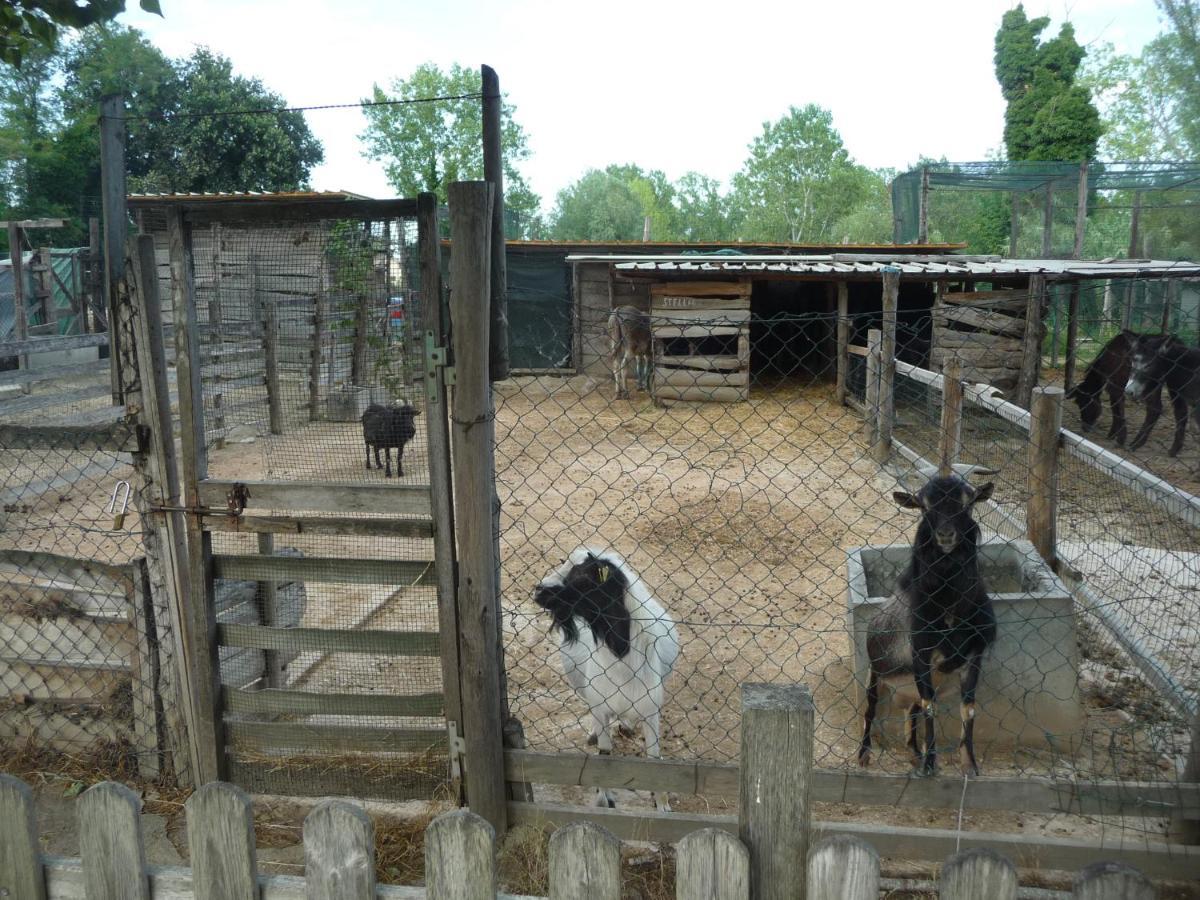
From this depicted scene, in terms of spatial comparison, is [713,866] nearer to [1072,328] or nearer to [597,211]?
[1072,328]

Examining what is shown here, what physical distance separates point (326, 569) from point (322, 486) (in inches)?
13.8

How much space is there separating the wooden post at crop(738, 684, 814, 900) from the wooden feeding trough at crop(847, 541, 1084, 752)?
2781mm

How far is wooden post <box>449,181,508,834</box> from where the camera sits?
2641mm

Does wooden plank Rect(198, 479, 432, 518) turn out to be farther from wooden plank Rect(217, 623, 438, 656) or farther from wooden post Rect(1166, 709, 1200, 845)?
wooden post Rect(1166, 709, 1200, 845)

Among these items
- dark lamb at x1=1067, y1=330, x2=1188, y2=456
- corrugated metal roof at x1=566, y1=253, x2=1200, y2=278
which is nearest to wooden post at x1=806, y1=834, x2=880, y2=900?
dark lamb at x1=1067, y1=330, x2=1188, y2=456

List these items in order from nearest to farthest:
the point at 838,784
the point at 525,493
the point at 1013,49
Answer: the point at 838,784, the point at 525,493, the point at 1013,49

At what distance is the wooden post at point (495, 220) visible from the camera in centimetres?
270

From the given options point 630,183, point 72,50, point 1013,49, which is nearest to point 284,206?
point 1013,49

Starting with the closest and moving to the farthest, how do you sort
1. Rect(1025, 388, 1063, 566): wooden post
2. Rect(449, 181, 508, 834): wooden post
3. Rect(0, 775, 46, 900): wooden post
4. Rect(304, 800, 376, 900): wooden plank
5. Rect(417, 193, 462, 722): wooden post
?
1. Rect(304, 800, 376, 900): wooden plank
2. Rect(0, 775, 46, 900): wooden post
3. Rect(449, 181, 508, 834): wooden post
4. Rect(417, 193, 462, 722): wooden post
5. Rect(1025, 388, 1063, 566): wooden post

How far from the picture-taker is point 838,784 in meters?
2.75

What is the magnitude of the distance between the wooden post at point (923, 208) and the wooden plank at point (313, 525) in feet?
59.5

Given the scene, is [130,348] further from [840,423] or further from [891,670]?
[840,423]

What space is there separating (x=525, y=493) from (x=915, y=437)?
5.47m

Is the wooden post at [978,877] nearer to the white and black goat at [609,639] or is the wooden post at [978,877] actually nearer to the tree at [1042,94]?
the white and black goat at [609,639]
